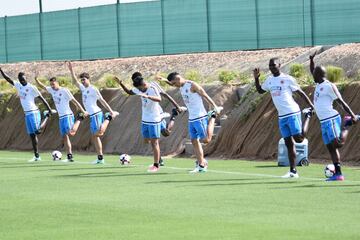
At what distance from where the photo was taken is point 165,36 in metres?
51.6

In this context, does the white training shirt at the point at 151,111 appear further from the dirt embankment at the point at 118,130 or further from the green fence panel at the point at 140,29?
the green fence panel at the point at 140,29

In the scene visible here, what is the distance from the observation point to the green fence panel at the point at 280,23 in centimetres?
4422

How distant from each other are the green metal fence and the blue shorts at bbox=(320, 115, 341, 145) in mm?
21604

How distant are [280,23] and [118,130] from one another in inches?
404

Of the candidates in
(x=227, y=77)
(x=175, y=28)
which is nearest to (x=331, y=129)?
(x=227, y=77)

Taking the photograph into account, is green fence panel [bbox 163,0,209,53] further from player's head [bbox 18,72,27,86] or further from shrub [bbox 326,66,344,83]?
player's head [bbox 18,72,27,86]

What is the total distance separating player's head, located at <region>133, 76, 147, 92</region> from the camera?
25.1 m

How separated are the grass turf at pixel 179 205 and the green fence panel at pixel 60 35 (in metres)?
32.9

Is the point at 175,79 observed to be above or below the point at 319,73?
below

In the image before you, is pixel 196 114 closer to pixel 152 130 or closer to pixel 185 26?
pixel 152 130

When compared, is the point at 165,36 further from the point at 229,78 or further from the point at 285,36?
the point at 229,78

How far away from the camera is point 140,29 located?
5316cm

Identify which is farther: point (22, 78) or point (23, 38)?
point (23, 38)

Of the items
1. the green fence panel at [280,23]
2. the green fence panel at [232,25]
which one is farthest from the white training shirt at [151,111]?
the green fence panel at [232,25]
